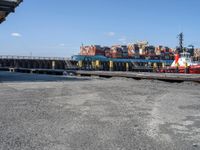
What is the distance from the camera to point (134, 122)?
782 cm

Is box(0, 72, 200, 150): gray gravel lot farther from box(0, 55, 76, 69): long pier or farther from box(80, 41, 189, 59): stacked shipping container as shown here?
box(80, 41, 189, 59): stacked shipping container

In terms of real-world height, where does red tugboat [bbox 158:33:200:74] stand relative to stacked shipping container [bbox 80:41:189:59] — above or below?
below

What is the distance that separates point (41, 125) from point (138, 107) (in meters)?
3.68

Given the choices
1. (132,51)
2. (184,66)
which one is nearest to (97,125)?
(184,66)

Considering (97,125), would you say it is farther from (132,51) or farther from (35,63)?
(132,51)

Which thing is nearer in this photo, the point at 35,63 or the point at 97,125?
the point at 97,125

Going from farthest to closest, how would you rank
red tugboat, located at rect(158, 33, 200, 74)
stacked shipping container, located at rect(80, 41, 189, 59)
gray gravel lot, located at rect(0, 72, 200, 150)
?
stacked shipping container, located at rect(80, 41, 189, 59) < red tugboat, located at rect(158, 33, 200, 74) < gray gravel lot, located at rect(0, 72, 200, 150)

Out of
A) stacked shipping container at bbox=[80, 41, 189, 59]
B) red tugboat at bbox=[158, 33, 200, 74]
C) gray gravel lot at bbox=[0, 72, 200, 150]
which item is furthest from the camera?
stacked shipping container at bbox=[80, 41, 189, 59]

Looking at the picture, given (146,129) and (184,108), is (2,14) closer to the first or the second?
(184,108)

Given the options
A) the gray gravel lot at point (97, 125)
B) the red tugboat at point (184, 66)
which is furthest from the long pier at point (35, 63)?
the gray gravel lot at point (97, 125)

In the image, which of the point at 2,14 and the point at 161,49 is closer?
the point at 2,14

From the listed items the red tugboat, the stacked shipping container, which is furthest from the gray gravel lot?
→ the stacked shipping container

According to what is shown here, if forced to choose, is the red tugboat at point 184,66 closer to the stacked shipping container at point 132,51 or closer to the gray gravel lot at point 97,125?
the gray gravel lot at point 97,125

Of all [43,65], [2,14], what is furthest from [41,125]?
[43,65]
